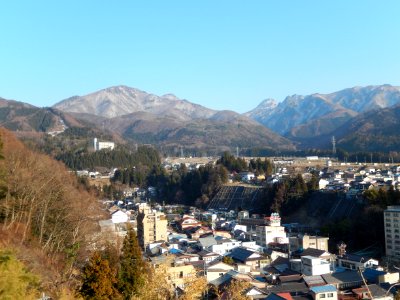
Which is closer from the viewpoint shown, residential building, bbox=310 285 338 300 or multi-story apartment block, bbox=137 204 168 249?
residential building, bbox=310 285 338 300

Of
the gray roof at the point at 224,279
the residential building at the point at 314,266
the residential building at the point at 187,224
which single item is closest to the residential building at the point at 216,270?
the gray roof at the point at 224,279

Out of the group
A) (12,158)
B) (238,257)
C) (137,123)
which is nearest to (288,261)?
(238,257)

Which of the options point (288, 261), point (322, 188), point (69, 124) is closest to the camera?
point (288, 261)

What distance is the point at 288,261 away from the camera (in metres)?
16.3

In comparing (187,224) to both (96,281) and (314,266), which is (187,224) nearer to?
(314,266)

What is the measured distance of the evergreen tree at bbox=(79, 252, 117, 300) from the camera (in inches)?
309

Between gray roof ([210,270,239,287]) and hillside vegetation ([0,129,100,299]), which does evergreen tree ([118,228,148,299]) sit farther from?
gray roof ([210,270,239,287])

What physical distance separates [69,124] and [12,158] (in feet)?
215

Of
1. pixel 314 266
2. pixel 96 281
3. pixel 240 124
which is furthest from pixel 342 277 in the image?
pixel 240 124

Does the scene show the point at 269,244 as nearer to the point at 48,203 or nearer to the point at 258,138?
the point at 48,203

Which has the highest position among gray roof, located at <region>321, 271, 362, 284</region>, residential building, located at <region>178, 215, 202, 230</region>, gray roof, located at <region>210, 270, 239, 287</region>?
gray roof, located at <region>210, 270, 239, 287</region>

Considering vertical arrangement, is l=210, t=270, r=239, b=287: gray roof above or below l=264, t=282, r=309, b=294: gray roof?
above

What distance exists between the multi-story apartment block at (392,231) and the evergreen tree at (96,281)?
1397 centimetres

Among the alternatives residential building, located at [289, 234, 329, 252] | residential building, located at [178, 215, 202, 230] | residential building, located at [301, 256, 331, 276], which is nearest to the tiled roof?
residential building, located at [301, 256, 331, 276]
